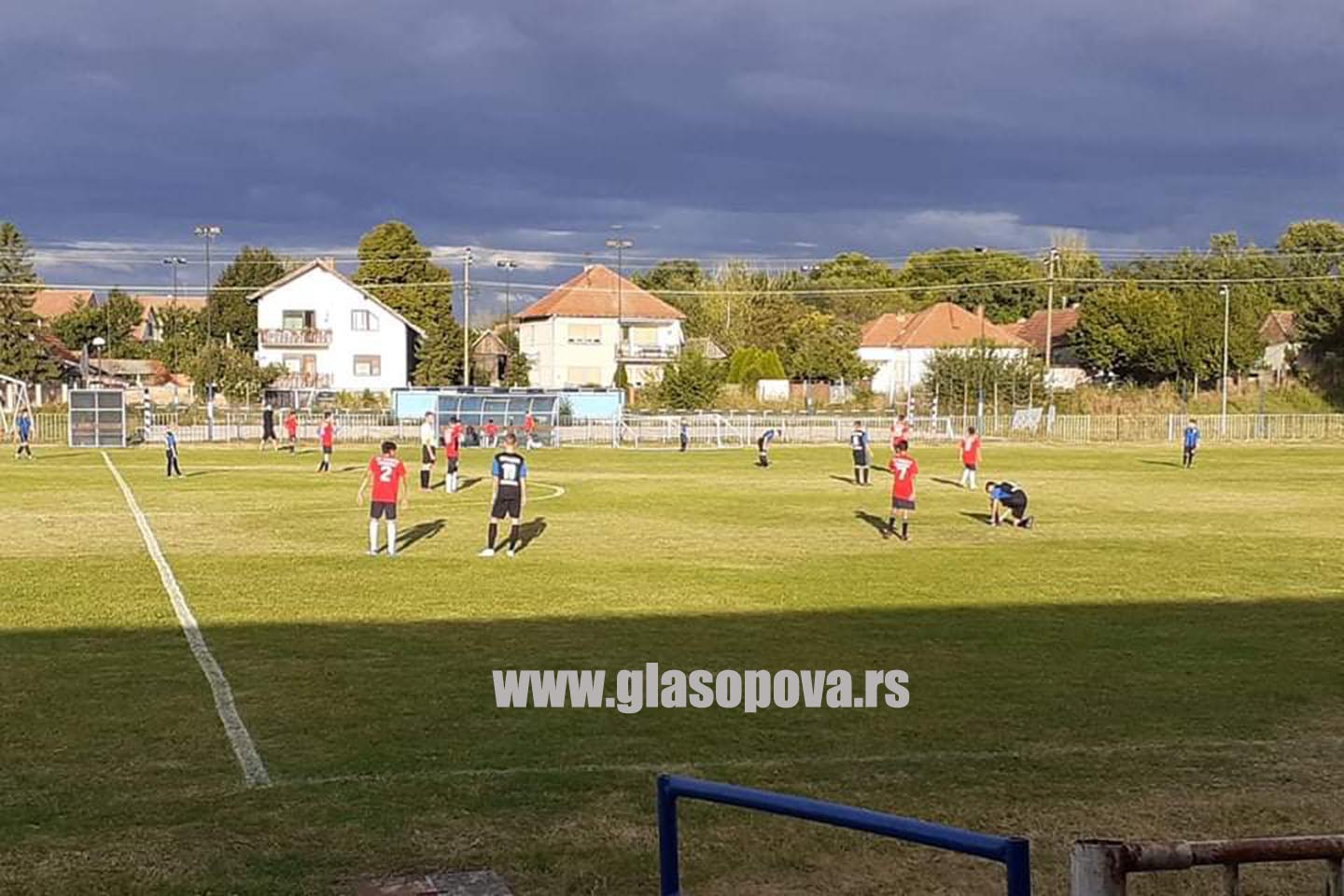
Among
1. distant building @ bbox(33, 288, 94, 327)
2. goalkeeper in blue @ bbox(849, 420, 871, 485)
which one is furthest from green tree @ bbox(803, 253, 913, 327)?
goalkeeper in blue @ bbox(849, 420, 871, 485)

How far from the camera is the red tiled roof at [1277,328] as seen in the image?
93.0 metres

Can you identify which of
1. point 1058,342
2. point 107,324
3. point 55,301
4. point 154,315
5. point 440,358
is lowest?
point 440,358

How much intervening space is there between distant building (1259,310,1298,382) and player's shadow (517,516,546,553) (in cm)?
7109

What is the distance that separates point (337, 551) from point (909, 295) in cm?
10363

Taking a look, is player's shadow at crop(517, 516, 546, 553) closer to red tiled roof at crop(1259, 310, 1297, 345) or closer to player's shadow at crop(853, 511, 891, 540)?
player's shadow at crop(853, 511, 891, 540)

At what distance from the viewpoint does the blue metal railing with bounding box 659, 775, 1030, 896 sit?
375 centimetres

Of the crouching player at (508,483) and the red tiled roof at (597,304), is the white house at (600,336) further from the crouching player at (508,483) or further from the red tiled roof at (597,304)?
the crouching player at (508,483)

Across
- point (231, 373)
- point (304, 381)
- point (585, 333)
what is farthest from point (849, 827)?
point (585, 333)

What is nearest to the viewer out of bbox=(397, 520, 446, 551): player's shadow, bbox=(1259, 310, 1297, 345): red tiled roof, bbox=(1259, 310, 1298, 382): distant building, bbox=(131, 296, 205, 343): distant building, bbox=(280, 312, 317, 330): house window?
bbox=(397, 520, 446, 551): player's shadow

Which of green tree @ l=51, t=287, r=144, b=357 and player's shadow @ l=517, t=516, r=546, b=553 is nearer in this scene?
player's shadow @ l=517, t=516, r=546, b=553

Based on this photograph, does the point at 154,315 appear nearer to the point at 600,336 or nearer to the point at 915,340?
the point at 600,336

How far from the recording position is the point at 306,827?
7746mm

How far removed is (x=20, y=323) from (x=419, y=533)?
64.8 meters

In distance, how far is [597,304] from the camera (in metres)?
98.4
